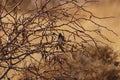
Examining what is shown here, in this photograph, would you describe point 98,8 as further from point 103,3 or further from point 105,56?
point 105,56

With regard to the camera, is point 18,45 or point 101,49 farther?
point 101,49

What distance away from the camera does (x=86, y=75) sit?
10758 mm

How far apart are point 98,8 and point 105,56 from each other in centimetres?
742

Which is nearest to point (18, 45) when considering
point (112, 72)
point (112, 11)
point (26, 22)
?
point (26, 22)

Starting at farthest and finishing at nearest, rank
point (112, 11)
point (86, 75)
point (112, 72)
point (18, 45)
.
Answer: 1. point (112, 11)
2. point (112, 72)
3. point (86, 75)
4. point (18, 45)

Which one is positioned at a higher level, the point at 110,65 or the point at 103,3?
the point at 103,3

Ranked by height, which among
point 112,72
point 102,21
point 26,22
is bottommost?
point 112,72

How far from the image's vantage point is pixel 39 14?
474cm

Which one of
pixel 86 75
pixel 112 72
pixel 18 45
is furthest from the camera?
pixel 112 72

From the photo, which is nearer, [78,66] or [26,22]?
[26,22]

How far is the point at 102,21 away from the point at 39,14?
46.6ft

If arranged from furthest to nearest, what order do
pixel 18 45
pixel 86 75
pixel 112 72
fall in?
1. pixel 112 72
2. pixel 86 75
3. pixel 18 45

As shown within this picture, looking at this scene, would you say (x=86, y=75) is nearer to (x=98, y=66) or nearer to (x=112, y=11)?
(x=98, y=66)

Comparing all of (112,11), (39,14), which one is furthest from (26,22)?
(112,11)
